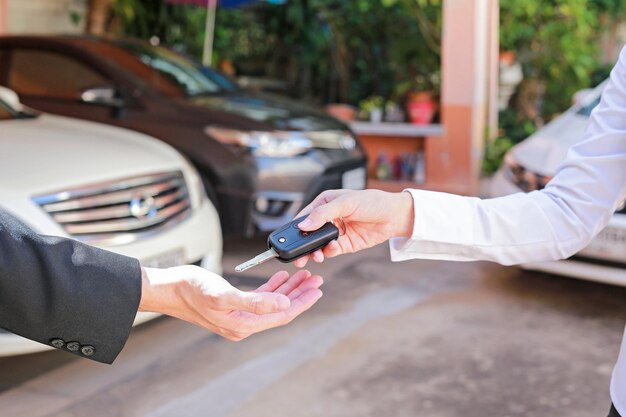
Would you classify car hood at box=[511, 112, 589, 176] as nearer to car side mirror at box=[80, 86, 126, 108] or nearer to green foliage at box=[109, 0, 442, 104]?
car side mirror at box=[80, 86, 126, 108]

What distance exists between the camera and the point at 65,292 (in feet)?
4.60

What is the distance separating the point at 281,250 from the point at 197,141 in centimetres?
421

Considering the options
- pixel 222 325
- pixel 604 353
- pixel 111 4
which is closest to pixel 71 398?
pixel 222 325

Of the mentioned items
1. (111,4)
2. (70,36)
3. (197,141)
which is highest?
(111,4)

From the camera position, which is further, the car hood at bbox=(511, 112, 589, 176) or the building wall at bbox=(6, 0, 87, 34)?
the building wall at bbox=(6, 0, 87, 34)

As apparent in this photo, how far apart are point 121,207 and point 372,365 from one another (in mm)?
1463

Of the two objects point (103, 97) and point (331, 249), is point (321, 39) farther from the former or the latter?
point (331, 249)

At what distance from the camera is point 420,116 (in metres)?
8.67

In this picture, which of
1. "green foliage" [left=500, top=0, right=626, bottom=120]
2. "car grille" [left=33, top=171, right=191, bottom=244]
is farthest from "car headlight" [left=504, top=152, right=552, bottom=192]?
"green foliage" [left=500, top=0, right=626, bottom=120]

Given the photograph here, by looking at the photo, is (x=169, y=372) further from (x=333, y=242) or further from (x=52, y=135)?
(x=333, y=242)

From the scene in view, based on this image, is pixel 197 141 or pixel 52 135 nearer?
pixel 52 135

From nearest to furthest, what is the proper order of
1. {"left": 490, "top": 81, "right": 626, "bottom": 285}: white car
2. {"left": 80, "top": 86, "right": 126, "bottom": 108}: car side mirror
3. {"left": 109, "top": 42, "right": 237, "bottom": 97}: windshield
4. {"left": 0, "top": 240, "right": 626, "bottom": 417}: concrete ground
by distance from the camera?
{"left": 0, "top": 240, "right": 626, "bottom": 417}: concrete ground
{"left": 490, "top": 81, "right": 626, "bottom": 285}: white car
{"left": 80, "top": 86, "right": 126, "bottom": 108}: car side mirror
{"left": 109, "top": 42, "right": 237, "bottom": 97}: windshield

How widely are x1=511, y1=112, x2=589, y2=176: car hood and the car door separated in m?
2.78

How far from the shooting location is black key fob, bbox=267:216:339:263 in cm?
157
